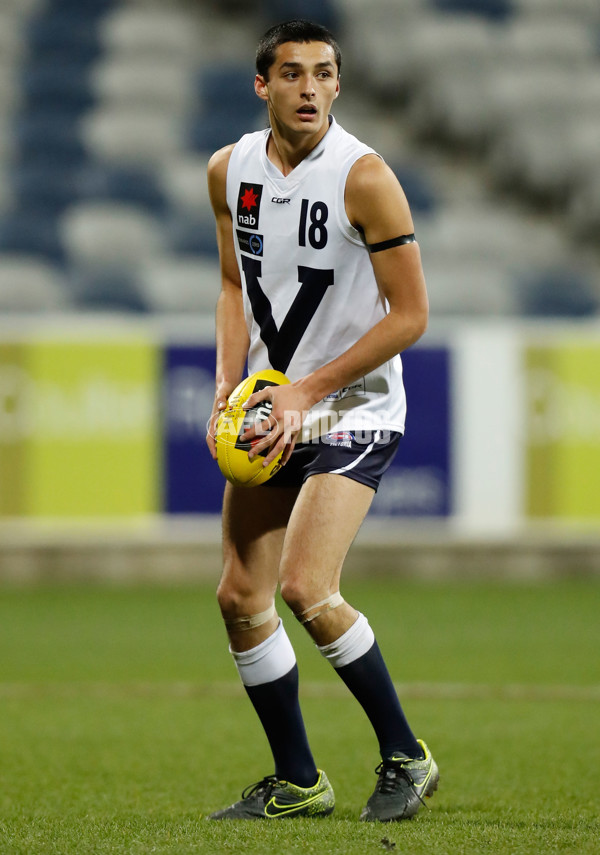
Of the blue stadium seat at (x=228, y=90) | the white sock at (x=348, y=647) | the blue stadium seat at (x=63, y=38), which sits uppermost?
the blue stadium seat at (x=63, y=38)

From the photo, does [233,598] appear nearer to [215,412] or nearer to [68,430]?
[215,412]

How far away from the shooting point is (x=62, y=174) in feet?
44.1

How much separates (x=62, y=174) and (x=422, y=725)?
9373 mm

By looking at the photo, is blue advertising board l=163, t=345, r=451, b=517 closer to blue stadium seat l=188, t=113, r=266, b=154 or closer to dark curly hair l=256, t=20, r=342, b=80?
blue stadium seat l=188, t=113, r=266, b=154

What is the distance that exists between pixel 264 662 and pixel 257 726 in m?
1.69

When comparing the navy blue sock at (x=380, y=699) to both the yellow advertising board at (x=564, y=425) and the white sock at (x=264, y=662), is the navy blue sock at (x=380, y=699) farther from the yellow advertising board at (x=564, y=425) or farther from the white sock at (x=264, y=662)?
the yellow advertising board at (x=564, y=425)

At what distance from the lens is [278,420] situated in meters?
3.56

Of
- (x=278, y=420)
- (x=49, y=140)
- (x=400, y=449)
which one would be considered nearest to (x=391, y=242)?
(x=278, y=420)

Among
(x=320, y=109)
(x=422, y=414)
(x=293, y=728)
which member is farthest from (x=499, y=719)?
(x=422, y=414)

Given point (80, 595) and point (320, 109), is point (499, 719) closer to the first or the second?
point (320, 109)

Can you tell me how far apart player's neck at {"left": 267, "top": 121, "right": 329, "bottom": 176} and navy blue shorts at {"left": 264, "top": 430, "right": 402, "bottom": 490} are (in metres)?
0.76

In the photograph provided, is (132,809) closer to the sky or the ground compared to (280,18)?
closer to the ground

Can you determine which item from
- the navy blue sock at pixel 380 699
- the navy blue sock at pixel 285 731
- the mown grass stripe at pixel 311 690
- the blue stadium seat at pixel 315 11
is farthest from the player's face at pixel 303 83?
the blue stadium seat at pixel 315 11

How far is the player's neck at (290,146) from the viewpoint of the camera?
3691 millimetres
